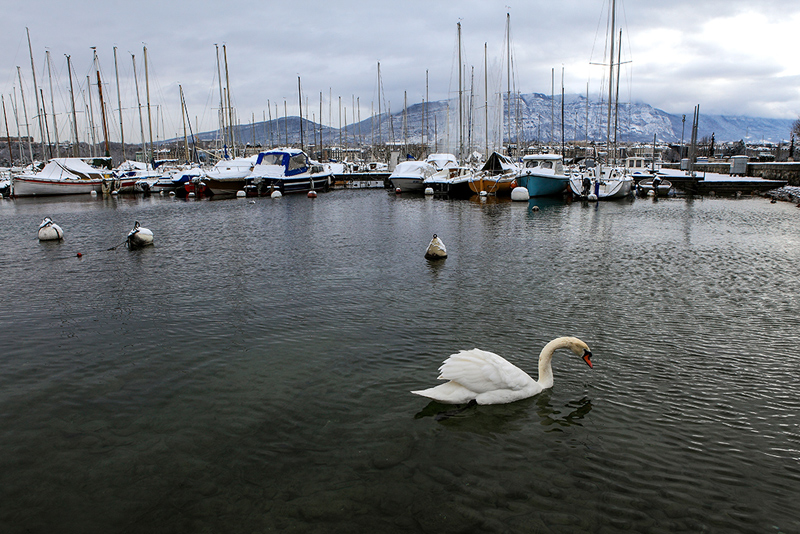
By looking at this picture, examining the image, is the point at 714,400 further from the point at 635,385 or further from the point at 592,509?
the point at 592,509

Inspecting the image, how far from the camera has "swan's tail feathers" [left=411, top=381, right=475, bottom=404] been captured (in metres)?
6.98

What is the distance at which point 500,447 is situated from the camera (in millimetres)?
6160

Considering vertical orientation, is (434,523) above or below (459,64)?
below

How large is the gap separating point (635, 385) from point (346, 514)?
4.91 meters

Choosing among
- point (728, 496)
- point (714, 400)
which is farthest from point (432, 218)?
point (728, 496)

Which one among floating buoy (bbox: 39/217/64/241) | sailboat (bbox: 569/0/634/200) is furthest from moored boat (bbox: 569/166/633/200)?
floating buoy (bbox: 39/217/64/241)

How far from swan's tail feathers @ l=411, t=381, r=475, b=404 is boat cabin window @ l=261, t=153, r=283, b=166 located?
5031cm

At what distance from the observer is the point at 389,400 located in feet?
24.0

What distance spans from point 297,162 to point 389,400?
168ft

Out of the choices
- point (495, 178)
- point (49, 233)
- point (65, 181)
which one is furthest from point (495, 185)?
point (65, 181)

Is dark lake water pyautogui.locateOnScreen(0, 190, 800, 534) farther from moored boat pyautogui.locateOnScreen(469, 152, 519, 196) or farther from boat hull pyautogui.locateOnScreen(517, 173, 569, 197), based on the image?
moored boat pyautogui.locateOnScreen(469, 152, 519, 196)

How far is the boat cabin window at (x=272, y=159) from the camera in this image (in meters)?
54.0

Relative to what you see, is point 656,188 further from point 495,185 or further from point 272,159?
point 272,159

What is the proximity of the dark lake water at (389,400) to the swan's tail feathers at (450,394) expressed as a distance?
257mm
